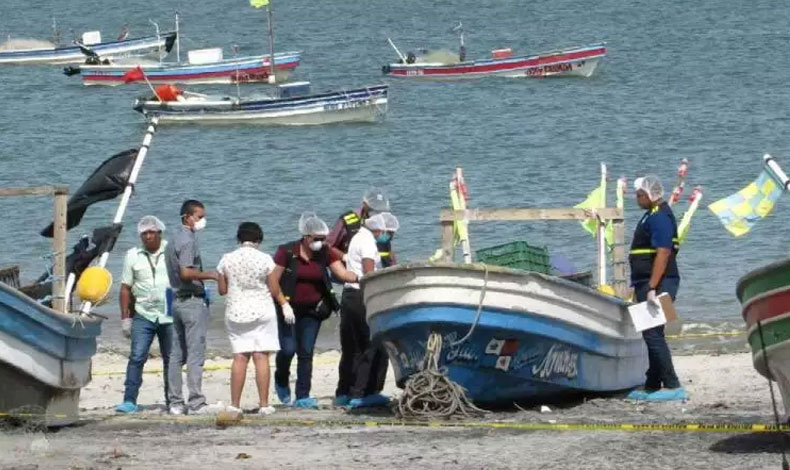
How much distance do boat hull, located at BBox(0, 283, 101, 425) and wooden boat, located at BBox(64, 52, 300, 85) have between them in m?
44.1

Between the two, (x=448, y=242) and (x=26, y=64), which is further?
(x=26, y=64)

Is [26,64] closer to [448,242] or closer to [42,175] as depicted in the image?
[42,175]

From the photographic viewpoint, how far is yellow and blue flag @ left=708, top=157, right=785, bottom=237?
43.2 ft

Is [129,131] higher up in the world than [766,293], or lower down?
higher up

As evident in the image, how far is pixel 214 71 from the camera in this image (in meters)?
58.6

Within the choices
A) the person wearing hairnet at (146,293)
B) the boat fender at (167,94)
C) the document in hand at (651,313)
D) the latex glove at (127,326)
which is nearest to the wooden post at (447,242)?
the document in hand at (651,313)

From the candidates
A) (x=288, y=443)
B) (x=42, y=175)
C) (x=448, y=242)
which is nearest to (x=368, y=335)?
(x=448, y=242)

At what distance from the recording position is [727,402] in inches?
571

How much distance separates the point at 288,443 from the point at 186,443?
68cm

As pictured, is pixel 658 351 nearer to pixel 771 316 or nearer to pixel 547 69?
pixel 771 316

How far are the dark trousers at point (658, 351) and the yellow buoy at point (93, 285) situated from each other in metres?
3.87

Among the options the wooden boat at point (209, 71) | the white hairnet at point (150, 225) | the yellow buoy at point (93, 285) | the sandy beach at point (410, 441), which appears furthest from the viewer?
the wooden boat at point (209, 71)

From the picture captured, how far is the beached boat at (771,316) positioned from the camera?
11258 millimetres

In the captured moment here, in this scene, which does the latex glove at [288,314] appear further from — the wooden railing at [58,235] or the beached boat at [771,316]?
the beached boat at [771,316]
